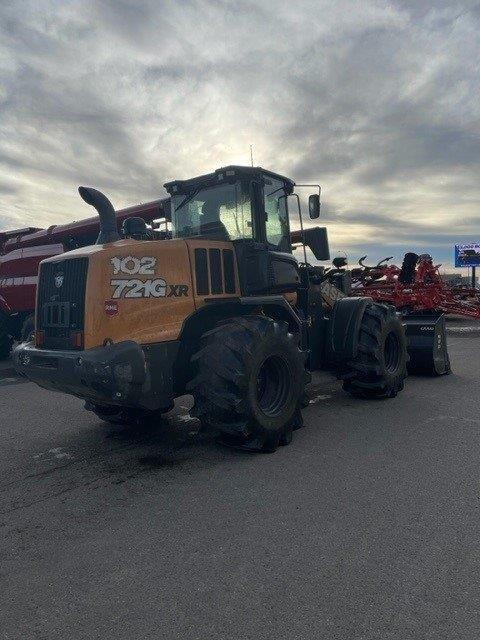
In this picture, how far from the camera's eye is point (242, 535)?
2820mm

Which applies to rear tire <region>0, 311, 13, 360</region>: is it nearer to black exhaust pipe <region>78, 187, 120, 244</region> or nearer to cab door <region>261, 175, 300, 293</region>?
black exhaust pipe <region>78, 187, 120, 244</region>

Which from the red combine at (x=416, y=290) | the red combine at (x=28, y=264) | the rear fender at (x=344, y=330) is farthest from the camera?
the red combine at (x=416, y=290)

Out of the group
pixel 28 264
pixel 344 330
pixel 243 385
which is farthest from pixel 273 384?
pixel 28 264

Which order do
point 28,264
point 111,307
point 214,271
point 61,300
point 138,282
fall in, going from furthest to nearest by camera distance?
point 28,264
point 214,271
point 61,300
point 138,282
point 111,307

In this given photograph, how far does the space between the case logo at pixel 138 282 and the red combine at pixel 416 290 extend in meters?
10.4

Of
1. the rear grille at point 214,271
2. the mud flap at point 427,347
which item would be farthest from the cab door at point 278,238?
the mud flap at point 427,347

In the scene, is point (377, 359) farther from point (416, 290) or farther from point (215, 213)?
point (416, 290)

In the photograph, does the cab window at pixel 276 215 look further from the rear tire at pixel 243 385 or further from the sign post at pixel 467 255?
the sign post at pixel 467 255

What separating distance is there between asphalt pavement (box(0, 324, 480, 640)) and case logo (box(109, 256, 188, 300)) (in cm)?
149

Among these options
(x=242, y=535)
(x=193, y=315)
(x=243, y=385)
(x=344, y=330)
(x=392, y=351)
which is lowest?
(x=242, y=535)

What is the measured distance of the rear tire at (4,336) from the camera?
35.2ft

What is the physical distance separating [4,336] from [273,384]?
27.9 ft

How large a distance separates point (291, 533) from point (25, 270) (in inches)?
380

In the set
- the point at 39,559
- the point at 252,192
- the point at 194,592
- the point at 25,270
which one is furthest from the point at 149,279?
the point at 25,270
